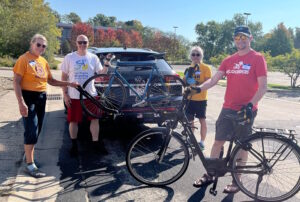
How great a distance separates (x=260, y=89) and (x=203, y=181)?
4.67ft

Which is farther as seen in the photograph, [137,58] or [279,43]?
[279,43]

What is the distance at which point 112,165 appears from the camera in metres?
4.66

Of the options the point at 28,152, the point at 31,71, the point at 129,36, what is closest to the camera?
the point at 31,71

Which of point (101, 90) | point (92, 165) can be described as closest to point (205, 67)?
point (101, 90)

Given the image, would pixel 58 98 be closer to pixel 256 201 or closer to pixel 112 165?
pixel 112 165

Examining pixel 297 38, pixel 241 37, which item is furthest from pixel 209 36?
pixel 241 37

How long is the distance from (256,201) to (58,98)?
339 inches

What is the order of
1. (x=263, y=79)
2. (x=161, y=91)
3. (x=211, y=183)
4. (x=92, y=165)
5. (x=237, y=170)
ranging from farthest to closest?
1. (x=161, y=91)
2. (x=92, y=165)
3. (x=211, y=183)
4. (x=237, y=170)
5. (x=263, y=79)

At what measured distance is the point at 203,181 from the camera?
4.01 metres

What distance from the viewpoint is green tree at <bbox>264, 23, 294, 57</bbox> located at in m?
77.4

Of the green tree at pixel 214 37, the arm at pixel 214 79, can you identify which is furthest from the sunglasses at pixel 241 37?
the green tree at pixel 214 37

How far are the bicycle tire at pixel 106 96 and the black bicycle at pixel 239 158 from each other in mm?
1272

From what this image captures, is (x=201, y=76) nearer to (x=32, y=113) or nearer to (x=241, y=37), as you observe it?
(x=241, y=37)

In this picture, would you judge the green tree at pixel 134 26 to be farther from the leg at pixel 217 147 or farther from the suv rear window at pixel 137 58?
the leg at pixel 217 147
